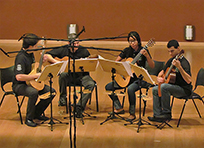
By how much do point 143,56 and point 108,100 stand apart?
97 centimetres

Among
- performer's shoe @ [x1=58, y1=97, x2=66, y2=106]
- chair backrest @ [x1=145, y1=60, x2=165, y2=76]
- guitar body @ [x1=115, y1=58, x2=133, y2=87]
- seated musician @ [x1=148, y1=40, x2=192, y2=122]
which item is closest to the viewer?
seated musician @ [x1=148, y1=40, x2=192, y2=122]

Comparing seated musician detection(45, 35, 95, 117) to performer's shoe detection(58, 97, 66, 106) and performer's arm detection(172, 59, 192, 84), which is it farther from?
performer's arm detection(172, 59, 192, 84)

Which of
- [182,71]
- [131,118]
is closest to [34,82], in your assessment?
[131,118]

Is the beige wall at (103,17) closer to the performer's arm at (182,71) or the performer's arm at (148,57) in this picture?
the performer's arm at (148,57)

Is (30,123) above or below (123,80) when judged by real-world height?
below

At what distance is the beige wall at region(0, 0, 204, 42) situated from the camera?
30.8 feet

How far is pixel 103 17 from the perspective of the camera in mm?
9656

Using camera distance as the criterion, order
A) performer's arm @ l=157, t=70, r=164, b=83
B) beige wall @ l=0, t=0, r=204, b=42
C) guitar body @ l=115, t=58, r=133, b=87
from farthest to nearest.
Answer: beige wall @ l=0, t=0, r=204, b=42 → guitar body @ l=115, t=58, r=133, b=87 → performer's arm @ l=157, t=70, r=164, b=83

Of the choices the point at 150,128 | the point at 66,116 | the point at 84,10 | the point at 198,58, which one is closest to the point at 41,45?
the point at 66,116

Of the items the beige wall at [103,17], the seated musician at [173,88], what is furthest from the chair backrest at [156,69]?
the beige wall at [103,17]

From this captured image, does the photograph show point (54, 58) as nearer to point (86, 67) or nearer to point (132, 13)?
point (86, 67)

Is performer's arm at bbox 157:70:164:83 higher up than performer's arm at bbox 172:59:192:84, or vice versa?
performer's arm at bbox 172:59:192:84

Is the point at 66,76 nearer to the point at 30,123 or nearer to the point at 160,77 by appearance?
the point at 30,123

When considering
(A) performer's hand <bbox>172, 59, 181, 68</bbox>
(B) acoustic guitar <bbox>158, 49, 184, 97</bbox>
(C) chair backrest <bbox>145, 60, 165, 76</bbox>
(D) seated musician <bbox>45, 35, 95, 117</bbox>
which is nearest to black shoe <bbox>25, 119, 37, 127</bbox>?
(D) seated musician <bbox>45, 35, 95, 117</bbox>
